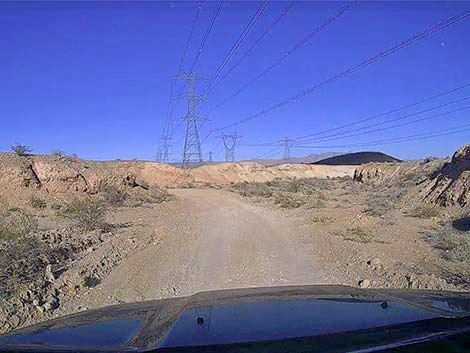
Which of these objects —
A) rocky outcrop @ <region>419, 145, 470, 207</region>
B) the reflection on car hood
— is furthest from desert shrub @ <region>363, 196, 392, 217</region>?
the reflection on car hood

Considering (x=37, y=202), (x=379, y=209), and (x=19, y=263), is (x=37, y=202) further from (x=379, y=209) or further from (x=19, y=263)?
Answer: (x=379, y=209)

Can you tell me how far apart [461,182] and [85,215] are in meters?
15.0

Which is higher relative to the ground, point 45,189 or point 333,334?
point 45,189

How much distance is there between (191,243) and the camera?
13945 millimetres

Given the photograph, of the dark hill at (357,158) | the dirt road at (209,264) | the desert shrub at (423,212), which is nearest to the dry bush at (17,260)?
the dirt road at (209,264)

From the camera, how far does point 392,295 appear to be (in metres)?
4.30

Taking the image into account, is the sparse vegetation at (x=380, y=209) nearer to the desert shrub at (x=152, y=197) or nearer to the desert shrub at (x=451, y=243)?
the desert shrub at (x=451, y=243)

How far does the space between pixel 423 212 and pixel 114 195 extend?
1451cm

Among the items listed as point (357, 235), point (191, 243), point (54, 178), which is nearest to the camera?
point (191, 243)

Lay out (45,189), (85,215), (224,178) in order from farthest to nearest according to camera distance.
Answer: (224,178), (45,189), (85,215)

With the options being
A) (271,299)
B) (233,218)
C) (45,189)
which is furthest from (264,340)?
(45,189)

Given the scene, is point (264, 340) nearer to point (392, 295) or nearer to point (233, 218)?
point (392, 295)

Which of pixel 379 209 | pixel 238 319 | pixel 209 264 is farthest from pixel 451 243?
pixel 238 319

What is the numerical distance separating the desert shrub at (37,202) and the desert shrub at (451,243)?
15.2 m
